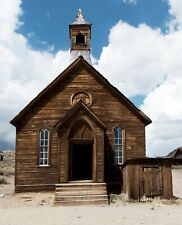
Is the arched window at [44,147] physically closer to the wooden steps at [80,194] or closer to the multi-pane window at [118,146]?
the wooden steps at [80,194]

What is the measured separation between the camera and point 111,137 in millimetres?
23938

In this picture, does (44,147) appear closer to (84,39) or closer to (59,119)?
(59,119)

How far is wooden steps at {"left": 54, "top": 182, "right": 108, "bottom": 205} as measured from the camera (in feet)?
62.8

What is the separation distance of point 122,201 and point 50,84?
886 cm

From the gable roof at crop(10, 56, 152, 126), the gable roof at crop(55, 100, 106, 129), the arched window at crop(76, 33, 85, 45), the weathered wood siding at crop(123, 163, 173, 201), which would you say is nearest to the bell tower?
the arched window at crop(76, 33, 85, 45)

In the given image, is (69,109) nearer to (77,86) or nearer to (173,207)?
(77,86)

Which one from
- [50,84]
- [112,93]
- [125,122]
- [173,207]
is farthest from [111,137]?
[173,207]

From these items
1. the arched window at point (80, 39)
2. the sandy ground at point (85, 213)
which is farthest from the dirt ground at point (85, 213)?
the arched window at point (80, 39)

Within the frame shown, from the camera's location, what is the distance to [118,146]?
79.0 feet

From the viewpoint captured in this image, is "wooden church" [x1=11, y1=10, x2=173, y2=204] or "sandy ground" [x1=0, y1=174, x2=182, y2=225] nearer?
"sandy ground" [x1=0, y1=174, x2=182, y2=225]

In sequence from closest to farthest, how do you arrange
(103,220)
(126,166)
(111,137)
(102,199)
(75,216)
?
(103,220) → (75,216) → (102,199) → (126,166) → (111,137)

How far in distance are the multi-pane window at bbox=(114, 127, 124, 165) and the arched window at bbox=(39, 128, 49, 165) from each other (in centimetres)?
434

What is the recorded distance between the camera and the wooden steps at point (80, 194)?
62.8 feet

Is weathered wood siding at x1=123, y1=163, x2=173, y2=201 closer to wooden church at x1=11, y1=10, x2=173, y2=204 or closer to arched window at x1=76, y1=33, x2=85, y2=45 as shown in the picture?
wooden church at x1=11, y1=10, x2=173, y2=204
